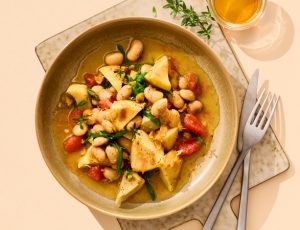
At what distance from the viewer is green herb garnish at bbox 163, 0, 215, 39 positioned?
2.40 meters

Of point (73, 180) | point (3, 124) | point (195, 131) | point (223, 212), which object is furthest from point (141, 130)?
point (3, 124)

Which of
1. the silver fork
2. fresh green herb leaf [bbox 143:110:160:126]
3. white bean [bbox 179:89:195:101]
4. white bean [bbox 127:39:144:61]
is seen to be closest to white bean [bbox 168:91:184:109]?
white bean [bbox 179:89:195:101]

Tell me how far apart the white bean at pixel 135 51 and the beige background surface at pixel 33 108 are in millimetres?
292

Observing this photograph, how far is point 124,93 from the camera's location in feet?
7.28

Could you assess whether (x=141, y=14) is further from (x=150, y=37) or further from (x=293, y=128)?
(x=293, y=128)

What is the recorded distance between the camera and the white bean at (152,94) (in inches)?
87.4

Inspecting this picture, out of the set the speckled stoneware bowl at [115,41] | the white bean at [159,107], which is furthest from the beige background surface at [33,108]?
the white bean at [159,107]

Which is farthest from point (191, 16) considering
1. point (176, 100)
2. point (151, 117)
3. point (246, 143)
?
point (246, 143)

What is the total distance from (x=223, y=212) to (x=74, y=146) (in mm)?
786

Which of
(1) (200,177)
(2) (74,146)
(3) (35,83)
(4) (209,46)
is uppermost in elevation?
(4) (209,46)

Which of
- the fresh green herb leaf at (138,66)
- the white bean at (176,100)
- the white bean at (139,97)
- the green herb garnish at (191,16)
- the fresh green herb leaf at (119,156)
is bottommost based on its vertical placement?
the fresh green herb leaf at (119,156)

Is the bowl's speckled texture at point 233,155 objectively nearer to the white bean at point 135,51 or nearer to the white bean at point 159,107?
the white bean at point 135,51

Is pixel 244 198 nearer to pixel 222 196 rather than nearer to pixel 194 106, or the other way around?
pixel 222 196

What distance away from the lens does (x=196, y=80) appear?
2.33m
